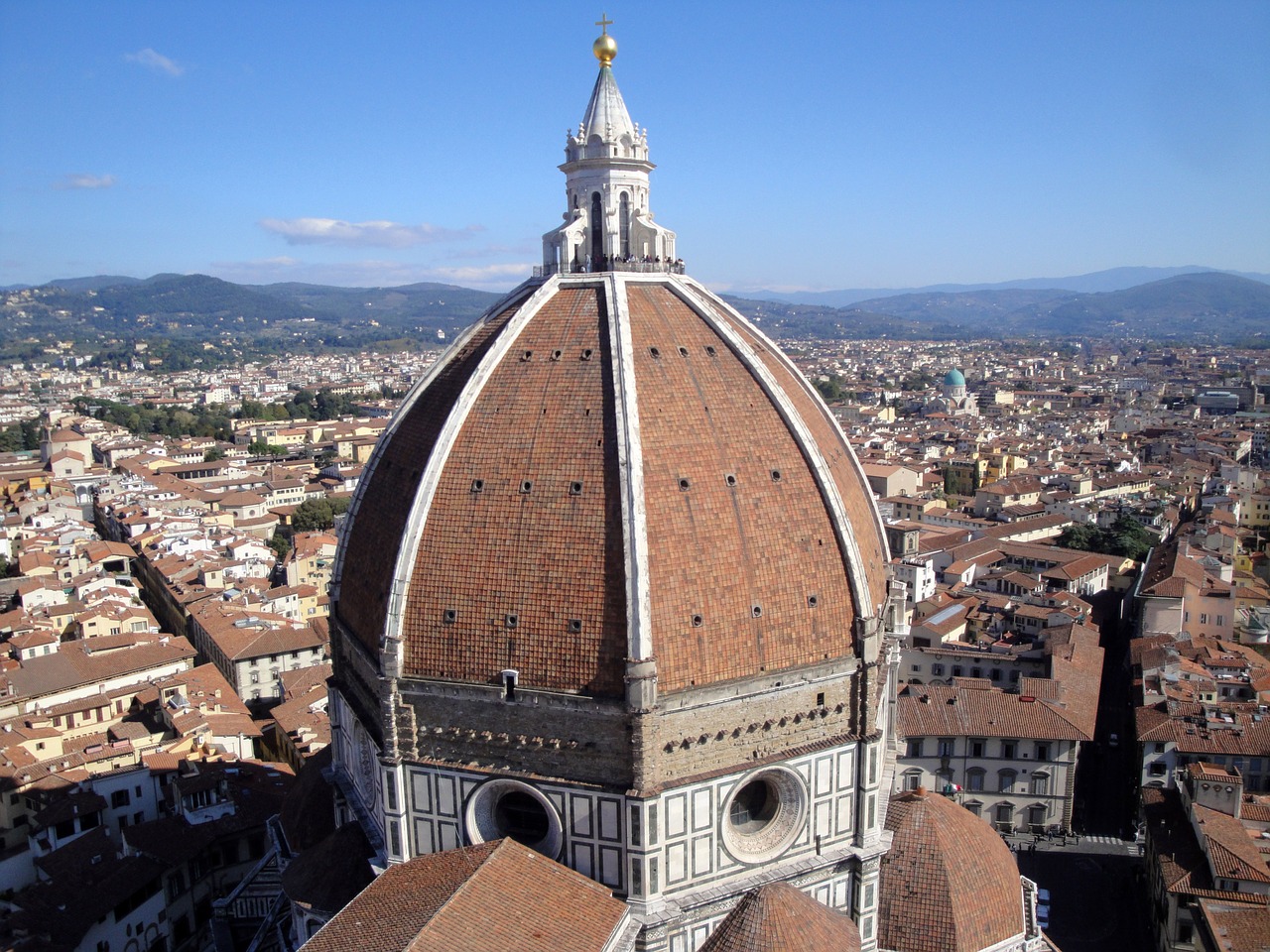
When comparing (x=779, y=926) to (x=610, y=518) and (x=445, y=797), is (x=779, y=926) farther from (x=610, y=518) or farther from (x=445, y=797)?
(x=610, y=518)

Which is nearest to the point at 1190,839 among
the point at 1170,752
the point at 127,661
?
the point at 1170,752

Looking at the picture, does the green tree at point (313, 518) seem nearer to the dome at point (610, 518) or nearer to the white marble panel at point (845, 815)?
the dome at point (610, 518)

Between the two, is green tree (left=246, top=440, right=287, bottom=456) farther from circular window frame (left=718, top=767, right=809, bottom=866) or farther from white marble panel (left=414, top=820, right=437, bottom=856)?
circular window frame (left=718, top=767, right=809, bottom=866)

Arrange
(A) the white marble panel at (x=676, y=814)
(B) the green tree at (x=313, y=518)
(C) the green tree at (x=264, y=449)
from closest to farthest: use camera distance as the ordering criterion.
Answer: (A) the white marble panel at (x=676, y=814) → (B) the green tree at (x=313, y=518) → (C) the green tree at (x=264, y=449)

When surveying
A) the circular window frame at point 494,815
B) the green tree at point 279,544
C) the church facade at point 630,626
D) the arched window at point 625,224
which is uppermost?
the arched window at point 625,224

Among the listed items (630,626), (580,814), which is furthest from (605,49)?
(580,814)

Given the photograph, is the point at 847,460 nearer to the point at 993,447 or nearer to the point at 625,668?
the point at 625,668

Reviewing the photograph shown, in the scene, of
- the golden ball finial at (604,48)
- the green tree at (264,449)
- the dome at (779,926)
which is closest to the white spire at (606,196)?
the golden ball finial at (604,48)
